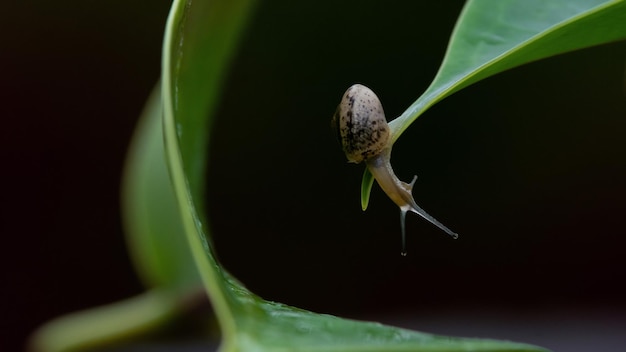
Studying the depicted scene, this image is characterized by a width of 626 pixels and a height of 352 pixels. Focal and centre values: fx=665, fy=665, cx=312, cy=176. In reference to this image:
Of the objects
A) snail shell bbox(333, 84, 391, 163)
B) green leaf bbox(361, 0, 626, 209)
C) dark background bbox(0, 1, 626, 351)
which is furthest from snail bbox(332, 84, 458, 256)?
dark background bbox(0, 1, 626, 351)

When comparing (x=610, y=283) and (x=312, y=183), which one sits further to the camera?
(x=610, y=283)

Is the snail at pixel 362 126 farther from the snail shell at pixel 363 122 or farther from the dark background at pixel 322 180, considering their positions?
the dark background at pixel 322 180

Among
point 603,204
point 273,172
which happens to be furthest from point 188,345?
point 603,204

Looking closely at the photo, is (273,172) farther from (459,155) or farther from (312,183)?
(459,155)

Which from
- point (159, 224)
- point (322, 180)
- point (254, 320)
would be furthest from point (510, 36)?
point (322, 180)

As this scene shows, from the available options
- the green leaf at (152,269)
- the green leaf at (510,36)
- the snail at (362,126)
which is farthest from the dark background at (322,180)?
the green leaf at (510,36)
